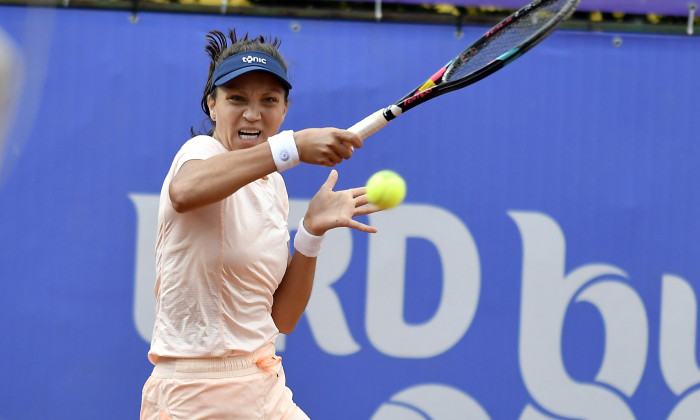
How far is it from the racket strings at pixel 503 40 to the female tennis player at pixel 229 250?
47cm

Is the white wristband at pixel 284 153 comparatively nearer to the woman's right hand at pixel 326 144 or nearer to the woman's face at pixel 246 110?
the woman's right hand at pixel 326 144

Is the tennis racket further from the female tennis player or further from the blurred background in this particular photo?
the blurred background

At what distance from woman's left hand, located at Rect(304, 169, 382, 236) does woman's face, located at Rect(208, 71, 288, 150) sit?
0.73 feet

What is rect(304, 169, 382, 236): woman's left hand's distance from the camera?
230cm

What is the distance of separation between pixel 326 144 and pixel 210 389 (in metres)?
0.67

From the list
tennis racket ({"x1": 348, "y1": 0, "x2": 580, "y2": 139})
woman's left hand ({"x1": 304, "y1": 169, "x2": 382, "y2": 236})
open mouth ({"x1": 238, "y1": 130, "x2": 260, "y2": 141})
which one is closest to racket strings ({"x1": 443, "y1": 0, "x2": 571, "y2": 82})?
tennis racket ({"x1": 348, "y1": 0, "x2": 580, "y2": 139})

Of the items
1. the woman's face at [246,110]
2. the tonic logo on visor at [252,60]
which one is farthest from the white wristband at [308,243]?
the tonic logo on visor at [252,60]

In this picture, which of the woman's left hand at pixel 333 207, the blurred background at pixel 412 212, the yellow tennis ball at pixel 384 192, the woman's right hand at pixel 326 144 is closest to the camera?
the woman's right hand at pixel 326 144

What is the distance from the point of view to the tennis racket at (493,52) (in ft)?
6.94

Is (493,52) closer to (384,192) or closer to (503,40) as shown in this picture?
(503,40)

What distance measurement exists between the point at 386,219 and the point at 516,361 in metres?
0.70

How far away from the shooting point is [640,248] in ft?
10.8

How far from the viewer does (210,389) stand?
2.12 m

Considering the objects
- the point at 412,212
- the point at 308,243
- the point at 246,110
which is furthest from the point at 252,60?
the point at 412,212
